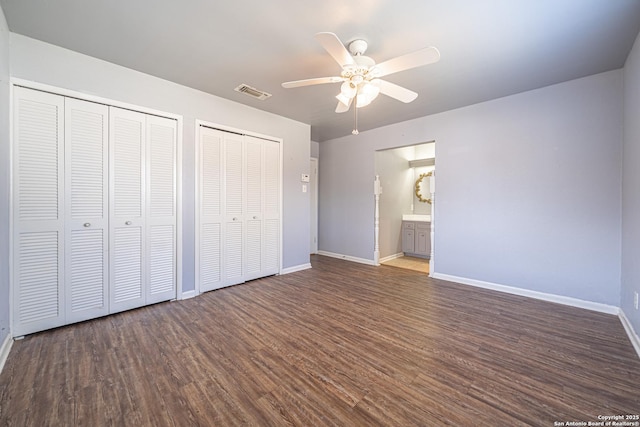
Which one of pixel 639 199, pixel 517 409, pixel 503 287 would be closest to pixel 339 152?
pixel 503 287

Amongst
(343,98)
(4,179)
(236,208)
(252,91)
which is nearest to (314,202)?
(236,208)

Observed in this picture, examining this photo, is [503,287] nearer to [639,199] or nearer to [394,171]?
[639,199]

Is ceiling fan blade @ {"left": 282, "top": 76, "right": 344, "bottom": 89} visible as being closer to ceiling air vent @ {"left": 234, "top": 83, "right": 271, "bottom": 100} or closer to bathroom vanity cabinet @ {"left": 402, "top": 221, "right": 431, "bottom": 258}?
ceiling air vent @ {"left": 234, "top": 83, "right": 271, "bottom": 100}

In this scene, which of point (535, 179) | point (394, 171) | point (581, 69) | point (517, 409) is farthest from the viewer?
point (394, 171)

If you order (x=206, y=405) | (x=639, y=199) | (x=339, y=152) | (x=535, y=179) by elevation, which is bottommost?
(x=206, y=405)

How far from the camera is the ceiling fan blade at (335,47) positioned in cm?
160

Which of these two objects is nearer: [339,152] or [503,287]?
[503,287]

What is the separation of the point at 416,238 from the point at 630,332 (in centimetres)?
323

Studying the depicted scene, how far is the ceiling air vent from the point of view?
3016 millimetres

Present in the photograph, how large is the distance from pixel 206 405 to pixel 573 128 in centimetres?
429

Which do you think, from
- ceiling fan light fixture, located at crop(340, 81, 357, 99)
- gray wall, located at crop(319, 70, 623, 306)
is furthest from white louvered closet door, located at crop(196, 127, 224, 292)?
gray wall, located at crop(319, 70, 623, 306)

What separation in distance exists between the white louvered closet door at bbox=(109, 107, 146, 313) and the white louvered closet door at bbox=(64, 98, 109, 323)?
62 millimetres

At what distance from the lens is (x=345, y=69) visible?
2020mm

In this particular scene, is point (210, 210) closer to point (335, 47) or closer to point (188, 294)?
→ point (188, 294)
